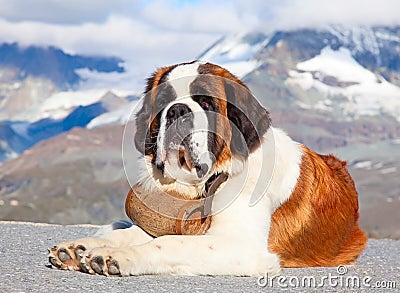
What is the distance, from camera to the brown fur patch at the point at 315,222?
7258 millimetres

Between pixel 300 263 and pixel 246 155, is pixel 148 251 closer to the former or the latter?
pixel 246 155

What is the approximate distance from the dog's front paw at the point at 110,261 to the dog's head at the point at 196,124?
3.75 feet

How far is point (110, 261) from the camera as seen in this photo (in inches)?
243

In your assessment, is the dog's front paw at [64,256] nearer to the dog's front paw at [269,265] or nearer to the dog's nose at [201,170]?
the dog's nose at [201,170]

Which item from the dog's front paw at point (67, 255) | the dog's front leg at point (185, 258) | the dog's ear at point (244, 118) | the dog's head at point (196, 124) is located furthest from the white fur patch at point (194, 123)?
the dog's front paw at point (67, 255)

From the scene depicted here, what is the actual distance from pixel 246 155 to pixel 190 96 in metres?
0.88

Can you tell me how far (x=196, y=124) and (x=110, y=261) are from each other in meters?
1.57

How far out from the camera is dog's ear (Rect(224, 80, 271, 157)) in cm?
704

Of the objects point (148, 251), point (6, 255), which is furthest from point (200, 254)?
point (6, 255)

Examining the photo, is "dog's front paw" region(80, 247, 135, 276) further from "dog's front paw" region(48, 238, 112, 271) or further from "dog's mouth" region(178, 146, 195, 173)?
"dog's mouth" region(178, 146, 195, 173)

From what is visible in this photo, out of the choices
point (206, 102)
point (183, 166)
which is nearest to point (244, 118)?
point (206, 102)

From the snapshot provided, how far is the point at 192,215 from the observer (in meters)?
7.01

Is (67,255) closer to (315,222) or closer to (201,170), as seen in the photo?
(201,170)

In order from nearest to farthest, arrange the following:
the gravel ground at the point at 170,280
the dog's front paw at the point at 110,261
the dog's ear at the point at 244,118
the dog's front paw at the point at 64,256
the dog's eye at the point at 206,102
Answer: the gravel ground at the point at 170,280 < the dog's front paw at the point at 110,261 < the dog's front paw at the point at 64,256 < the dog's eye at the point at 206,102 < the dog's ear at the point at 244,118
